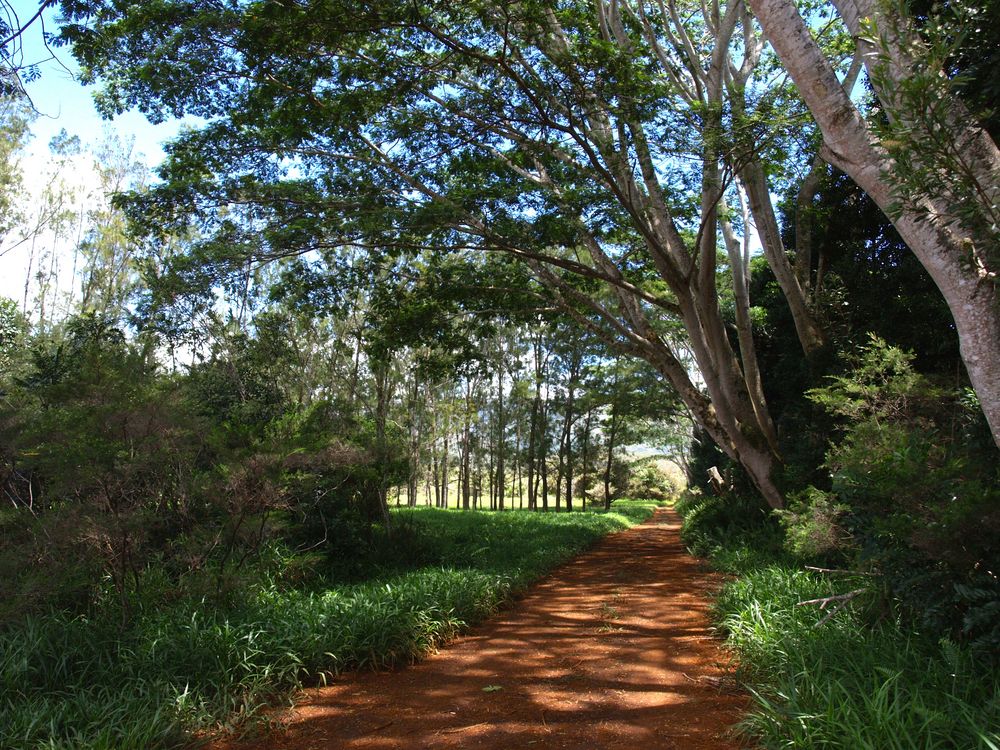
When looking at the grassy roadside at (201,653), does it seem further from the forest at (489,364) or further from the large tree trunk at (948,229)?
the large tree trunk at (948,229)

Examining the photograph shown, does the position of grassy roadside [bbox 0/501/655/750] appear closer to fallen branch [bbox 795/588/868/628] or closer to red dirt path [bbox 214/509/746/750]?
red dirt path [bbox 214/509/746/750]

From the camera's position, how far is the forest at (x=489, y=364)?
3.29 metres

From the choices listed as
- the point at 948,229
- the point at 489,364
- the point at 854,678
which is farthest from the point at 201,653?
the point at 489,364

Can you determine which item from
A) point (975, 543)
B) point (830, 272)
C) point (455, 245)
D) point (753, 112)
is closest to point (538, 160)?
point (455, 245)

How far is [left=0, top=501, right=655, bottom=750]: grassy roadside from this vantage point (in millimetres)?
3451

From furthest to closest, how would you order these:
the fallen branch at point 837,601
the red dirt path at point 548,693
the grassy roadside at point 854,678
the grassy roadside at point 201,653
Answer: the fallen branch at point 837,601 < the red dirt path at point 548,693 < the grassy roadside at point 201,653 < the grassy roadside at point 854,678

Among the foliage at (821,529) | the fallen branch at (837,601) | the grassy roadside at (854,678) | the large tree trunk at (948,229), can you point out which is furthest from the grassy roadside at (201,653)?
the large tree trunk at (948,229)

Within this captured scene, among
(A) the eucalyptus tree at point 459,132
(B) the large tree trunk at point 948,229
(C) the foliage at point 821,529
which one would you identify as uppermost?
(A) the eucalyptus tree at point 459,132

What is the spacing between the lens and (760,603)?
5.75m

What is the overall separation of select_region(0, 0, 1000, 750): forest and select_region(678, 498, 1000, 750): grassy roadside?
0.03m

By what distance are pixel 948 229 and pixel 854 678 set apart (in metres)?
2.50

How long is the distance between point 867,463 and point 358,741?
377 cm

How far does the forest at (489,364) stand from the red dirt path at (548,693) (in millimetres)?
232

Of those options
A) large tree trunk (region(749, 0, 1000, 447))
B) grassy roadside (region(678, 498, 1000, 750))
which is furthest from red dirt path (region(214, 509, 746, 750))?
large tree trunk (region(749, 0, 1000, 447))
